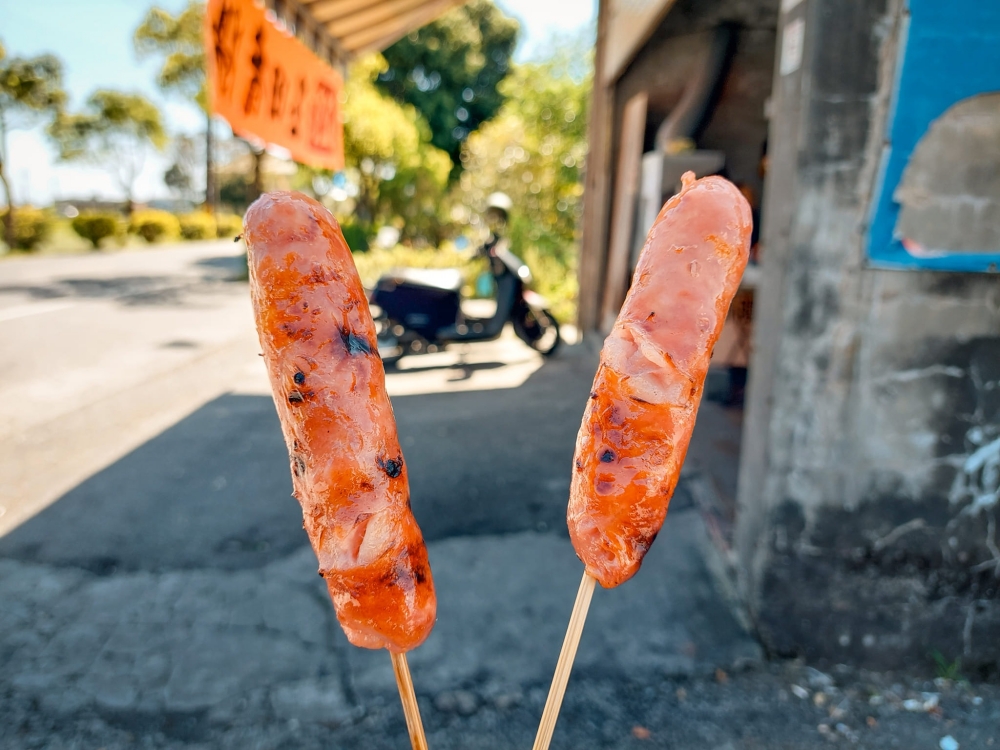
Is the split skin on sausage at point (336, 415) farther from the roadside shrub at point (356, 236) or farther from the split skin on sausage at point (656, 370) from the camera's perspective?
the roadside shrub at point (356, 236)

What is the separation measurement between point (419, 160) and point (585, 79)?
7381mm

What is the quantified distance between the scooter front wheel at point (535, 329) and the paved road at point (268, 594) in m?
1.99

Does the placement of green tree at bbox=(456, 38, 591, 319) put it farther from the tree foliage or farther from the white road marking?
the tree foliage

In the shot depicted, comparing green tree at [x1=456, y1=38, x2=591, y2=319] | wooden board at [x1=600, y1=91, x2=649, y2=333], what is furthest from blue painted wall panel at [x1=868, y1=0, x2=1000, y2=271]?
green tree at [x1=456, y1=38, x2=591, y2=319]

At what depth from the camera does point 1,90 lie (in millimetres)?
28562

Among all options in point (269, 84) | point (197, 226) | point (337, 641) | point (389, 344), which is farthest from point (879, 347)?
point (197, 226)

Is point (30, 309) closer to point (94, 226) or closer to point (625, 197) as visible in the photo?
point (625, 197)

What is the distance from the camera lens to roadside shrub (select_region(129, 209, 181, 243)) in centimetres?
3662

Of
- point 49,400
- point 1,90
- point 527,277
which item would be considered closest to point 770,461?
point 527,277

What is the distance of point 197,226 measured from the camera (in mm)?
41875

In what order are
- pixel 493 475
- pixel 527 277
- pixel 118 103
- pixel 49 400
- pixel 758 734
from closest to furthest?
1. pixel 758 734
2. pixel 493 475
3. pixel 49 400
4. pixel 527 277
5. pixel 118 103

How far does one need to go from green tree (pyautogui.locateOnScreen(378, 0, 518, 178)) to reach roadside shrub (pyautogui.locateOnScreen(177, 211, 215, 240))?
17994 millimetres

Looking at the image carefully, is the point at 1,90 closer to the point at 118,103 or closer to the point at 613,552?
the point at 118,103

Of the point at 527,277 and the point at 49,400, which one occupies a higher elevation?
the point at 527,277
